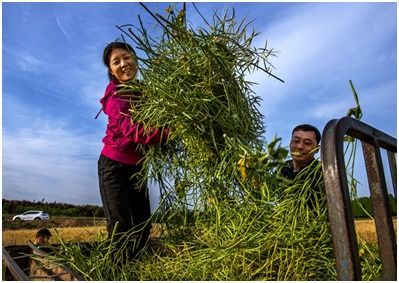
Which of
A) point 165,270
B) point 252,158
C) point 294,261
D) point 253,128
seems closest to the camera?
point 252,158

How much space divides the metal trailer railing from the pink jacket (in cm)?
73

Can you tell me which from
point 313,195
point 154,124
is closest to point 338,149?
point 313,195

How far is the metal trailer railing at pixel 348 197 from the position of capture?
0.80 m

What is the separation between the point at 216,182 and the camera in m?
1.52

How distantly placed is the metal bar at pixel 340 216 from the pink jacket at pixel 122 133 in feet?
2.74

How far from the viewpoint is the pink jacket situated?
1.66 meters

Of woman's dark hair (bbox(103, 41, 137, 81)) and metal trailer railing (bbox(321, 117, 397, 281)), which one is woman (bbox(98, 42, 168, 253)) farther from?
metal trailer railing (bbox(321, 117, 397, 281))

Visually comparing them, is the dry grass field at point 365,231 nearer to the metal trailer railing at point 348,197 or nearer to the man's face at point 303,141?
the metal trailer railing at point 348,197

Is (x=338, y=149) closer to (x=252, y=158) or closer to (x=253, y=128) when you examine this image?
(x=252, y=158)

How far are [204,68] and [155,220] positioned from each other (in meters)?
0.63

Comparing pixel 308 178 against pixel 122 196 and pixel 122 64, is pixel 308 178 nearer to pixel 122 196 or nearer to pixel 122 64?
pixel 122 196

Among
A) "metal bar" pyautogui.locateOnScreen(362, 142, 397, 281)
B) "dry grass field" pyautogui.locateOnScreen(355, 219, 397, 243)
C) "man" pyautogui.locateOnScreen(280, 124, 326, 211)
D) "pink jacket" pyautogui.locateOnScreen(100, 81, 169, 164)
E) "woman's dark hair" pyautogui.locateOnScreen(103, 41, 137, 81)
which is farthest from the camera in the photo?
"woman's dark hair" pyautogui.locateOnScreen(103, 41, 137, 81)

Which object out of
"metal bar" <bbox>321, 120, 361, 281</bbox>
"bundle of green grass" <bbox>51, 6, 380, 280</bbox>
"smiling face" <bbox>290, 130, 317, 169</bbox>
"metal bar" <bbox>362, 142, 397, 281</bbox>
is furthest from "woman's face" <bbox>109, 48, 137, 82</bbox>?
"metal bar" <bbox>321, 120, 361, 281</bbox>

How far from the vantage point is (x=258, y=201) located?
1.34 m
